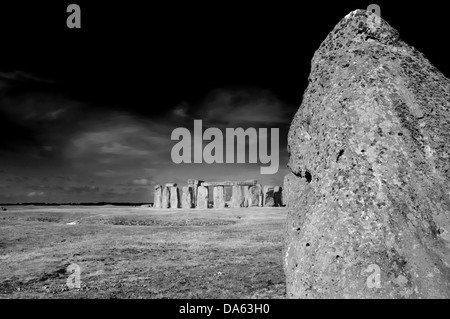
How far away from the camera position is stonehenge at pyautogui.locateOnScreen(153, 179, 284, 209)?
38.8m

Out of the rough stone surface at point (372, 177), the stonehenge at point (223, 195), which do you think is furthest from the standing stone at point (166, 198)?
the rough stone surface at point (372, 177)

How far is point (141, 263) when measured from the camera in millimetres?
8969

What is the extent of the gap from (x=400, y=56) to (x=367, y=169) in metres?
2.28

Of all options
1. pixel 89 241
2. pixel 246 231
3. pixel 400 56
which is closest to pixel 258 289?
pixel 400 56

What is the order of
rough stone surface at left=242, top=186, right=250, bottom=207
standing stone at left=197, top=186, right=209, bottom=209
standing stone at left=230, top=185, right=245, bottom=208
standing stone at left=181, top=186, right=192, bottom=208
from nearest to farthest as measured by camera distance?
standing stone at left=197, top=186, right=209, bottom=209 < standing stone at left=230, top=185, right=245, bottom=208 < rough stone surface at left=242, top=186, right=250, bottom=207 < standing stone at left=181, top=186, right=192, bottom=208

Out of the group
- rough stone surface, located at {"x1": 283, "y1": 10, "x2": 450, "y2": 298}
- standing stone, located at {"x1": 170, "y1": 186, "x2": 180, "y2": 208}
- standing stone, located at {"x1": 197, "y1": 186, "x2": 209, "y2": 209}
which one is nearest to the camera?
rough stone surface, located at {"x1": 283, "y1": 10, "x2": 450, "y2": 298}

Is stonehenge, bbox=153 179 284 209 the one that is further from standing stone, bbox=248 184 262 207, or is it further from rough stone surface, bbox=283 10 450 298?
rough stone surface, bbox=283 10 450 298

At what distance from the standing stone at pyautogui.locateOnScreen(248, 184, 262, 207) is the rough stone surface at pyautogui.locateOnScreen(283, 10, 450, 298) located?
3305 cm

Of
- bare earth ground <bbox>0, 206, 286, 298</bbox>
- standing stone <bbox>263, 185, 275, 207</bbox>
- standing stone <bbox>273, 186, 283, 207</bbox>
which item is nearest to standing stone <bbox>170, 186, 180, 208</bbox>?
standing stone <bbox>263, 185, 275, 207</bbox>

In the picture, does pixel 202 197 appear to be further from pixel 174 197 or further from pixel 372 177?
pixel 372 177

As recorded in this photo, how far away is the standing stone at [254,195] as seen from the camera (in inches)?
1529

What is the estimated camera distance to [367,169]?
457 centimetres

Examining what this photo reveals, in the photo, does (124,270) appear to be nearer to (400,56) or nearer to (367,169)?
(367,169)

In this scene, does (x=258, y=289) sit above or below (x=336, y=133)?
below
